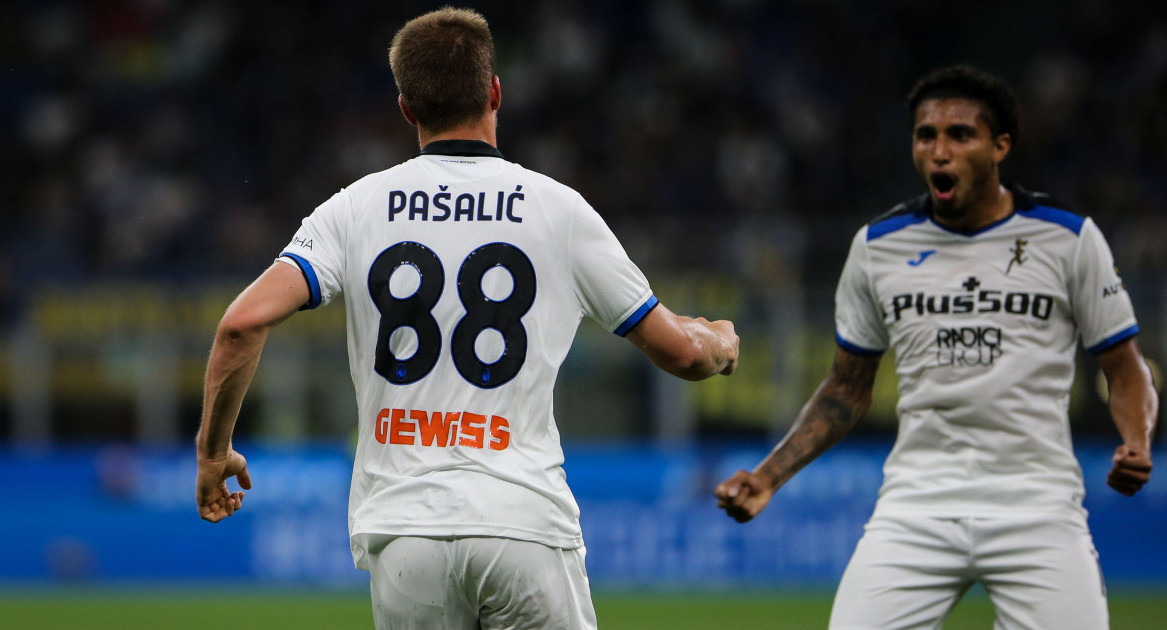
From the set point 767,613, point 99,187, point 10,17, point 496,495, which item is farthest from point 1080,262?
point 10,17

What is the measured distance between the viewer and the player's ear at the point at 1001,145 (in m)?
4.88

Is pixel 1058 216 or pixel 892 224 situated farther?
pixel 892 224

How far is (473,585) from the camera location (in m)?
3.62

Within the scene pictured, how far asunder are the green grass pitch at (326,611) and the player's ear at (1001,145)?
5798 millimetres

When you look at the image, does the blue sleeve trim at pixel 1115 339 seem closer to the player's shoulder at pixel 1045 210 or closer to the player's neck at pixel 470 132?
the player's shoulder at pixel 1045 210

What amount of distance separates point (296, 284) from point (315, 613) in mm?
7973

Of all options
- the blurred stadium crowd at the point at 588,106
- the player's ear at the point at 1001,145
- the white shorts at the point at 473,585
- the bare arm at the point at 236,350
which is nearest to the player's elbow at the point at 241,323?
the bare arm at the point at 236,350

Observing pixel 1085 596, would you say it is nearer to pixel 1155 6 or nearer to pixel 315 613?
pixel 315 613

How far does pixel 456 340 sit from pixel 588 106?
14.7m

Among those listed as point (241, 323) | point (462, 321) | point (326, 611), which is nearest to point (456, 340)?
point (462, 321)

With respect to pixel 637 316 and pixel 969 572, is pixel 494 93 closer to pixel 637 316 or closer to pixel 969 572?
pixel 637 316

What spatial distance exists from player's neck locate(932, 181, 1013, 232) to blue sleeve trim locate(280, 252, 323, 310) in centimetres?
223

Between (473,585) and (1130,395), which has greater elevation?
(1130,395)

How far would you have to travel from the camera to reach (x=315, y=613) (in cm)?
1120
